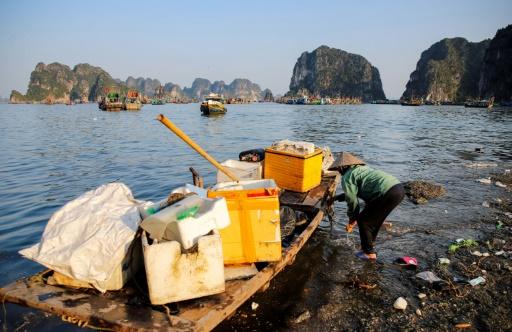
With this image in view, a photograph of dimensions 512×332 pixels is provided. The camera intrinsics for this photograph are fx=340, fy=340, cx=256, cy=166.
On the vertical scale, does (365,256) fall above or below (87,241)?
below

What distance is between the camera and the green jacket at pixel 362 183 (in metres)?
5.85

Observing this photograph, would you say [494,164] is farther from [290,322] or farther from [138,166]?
[138,166]

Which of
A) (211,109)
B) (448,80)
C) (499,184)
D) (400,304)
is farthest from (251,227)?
(448,80)

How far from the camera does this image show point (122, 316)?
3.55m

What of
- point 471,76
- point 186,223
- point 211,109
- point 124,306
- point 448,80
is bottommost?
point 124,306

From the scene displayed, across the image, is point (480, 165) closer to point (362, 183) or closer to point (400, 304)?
point (362, 183)

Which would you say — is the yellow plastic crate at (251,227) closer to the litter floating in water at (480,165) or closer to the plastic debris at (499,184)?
the plastic debris at (499,184)

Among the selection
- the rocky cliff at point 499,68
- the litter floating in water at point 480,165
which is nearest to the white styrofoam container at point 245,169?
the litter floating in water at point 480,165

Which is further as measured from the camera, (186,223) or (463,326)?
(463,326)

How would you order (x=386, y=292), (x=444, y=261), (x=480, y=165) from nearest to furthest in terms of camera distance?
(x=386, y=292), (x=444, y=261), (x=480, y=165)

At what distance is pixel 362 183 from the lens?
19.5 feet

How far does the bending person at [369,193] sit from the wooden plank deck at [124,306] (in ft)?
7.77

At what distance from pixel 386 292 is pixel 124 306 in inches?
150

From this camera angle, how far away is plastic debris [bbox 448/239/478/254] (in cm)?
664
